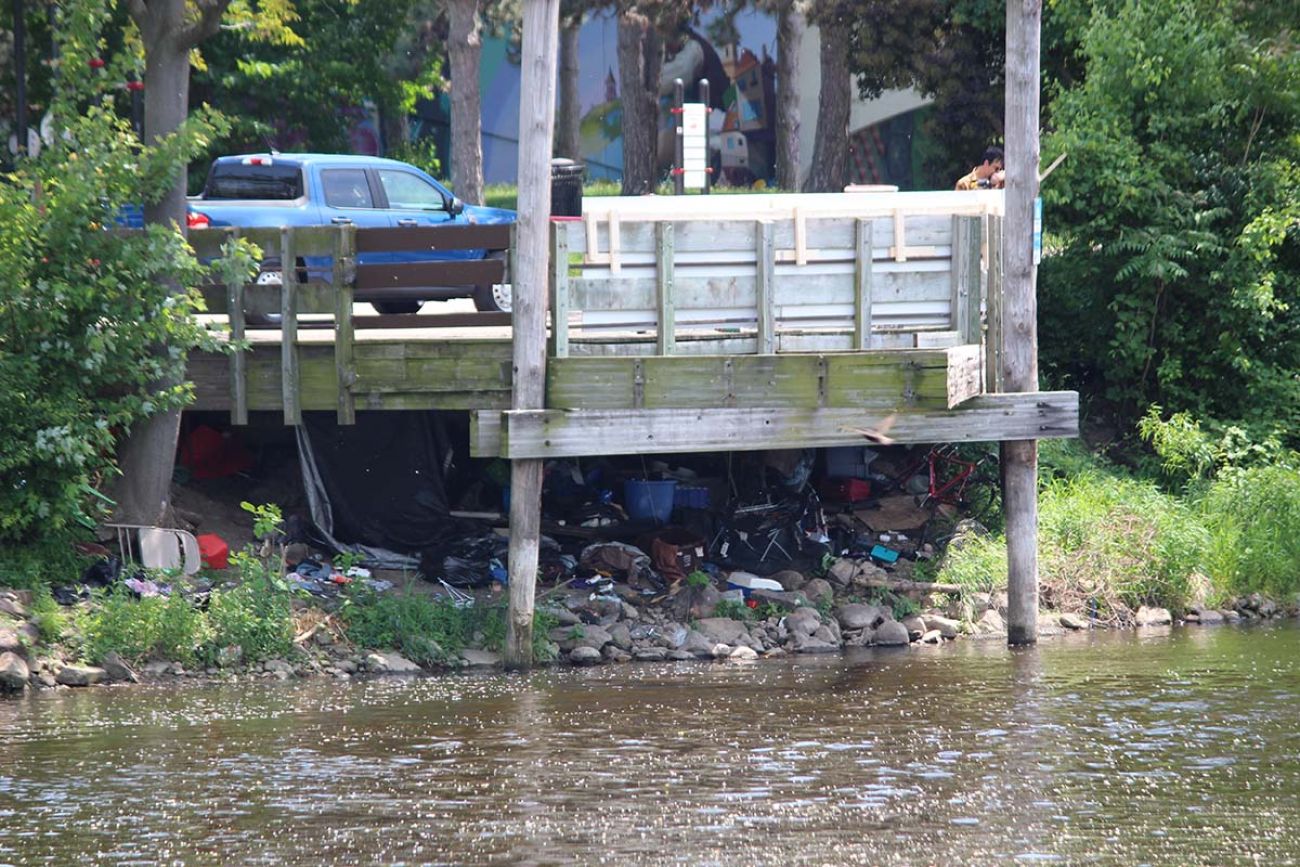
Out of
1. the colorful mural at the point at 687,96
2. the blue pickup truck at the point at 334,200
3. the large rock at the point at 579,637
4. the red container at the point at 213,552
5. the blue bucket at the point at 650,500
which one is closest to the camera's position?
the large rock at the point at 579,637

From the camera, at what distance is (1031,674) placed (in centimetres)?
1428

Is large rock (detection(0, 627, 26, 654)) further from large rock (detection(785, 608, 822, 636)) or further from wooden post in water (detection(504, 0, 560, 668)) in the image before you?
large rock (detection(785, 608, 822, 636))

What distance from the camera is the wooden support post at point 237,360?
1534 cm

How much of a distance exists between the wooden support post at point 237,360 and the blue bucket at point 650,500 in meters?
3.78

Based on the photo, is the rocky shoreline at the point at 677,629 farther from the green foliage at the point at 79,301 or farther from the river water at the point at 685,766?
the green foliage at the point at 79,301

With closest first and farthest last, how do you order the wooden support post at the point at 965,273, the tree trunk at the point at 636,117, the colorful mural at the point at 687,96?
the wooden support post at the point at 965,273 → the tree trunk at the point at 636,117 → the colorful mural at the point at 687,96

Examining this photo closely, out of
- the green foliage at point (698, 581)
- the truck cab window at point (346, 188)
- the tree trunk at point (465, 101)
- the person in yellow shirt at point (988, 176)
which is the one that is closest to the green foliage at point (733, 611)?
the green foliage at point (698, 581)

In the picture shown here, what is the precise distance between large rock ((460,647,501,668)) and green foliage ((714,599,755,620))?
212 cm

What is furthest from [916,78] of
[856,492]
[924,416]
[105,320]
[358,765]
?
[358,765]

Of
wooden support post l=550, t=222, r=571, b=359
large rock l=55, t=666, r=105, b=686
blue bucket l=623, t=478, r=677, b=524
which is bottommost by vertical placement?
large rock l=55, t=666, r=105, b=686

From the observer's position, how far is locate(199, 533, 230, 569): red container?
614 inches

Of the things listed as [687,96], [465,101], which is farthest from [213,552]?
[687,96]

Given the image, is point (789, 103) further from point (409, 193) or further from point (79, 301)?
point (79, 301)

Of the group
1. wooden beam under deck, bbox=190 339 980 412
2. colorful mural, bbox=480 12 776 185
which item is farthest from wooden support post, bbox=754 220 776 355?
colorful mural, bbox=480 12 776 185
